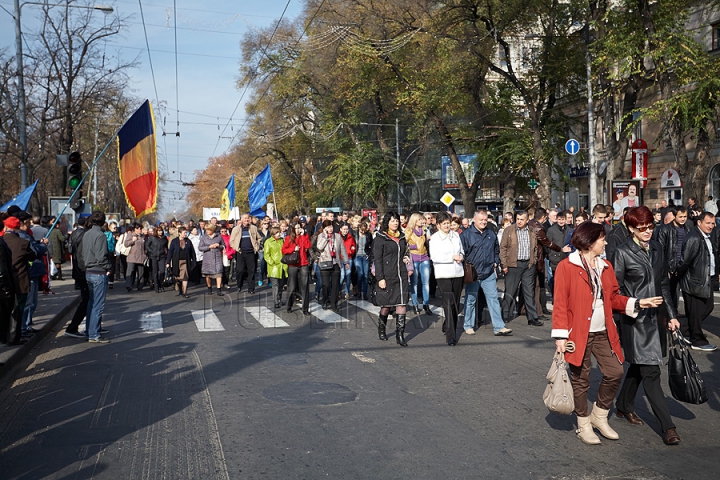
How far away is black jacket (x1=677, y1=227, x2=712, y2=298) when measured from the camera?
905cm

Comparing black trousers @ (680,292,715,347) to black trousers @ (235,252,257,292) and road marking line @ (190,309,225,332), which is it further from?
black trousers @ (235,252,257,292)

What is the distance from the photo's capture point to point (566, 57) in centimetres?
2875

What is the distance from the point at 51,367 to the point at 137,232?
453 inches

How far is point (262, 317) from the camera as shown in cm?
1345

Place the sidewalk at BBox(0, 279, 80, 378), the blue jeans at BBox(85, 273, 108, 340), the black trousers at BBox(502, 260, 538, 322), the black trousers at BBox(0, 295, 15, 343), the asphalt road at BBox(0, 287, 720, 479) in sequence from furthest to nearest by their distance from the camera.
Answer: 1. the black trousers at BBox(502, 260, 538, 322)
2. the blue jeans at BBox(85, 273, 108, 340)
3. the sidewalk at BBox(0, 279, 80, 378)
4. the black trousers at BBox(0, 295, 15, 343)
5. the asphalt road at BBox(0, 287, 720, 479)

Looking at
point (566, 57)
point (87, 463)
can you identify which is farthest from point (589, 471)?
point (566, 57)

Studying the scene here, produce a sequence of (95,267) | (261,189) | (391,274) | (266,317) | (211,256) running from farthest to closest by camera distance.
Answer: (261,189)
(211,256)
(266,317)
(95,267)
(391,274)

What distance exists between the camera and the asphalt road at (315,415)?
5.08 meters

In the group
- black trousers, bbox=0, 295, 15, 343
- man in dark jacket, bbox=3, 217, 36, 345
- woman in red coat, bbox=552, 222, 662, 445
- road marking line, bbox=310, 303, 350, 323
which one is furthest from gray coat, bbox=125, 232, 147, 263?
woman in red coat, bbox=552, 222, 662, 445

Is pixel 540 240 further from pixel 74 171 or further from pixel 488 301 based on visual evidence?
pixel 74 171

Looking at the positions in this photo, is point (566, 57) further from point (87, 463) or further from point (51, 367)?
point (87, 463)

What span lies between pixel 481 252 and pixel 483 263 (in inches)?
6.5

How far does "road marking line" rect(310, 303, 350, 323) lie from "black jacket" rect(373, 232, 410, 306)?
2.82m

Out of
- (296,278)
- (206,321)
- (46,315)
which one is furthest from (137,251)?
(206,321)
